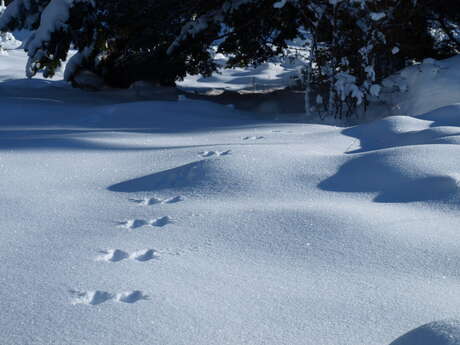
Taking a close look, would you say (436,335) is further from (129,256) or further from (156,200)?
(156,200)

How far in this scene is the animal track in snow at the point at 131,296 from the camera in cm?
176

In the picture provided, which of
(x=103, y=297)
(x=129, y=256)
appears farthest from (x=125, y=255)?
(x=103, y=297)

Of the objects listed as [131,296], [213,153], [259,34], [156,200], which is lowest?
[131,296]

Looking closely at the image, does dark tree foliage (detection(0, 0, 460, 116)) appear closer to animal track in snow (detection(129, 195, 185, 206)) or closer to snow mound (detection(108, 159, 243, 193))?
snow mound (detection(108, 159, 243, 193))

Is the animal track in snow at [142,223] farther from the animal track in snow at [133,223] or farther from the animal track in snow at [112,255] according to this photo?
the animal track in snow at [112,255]

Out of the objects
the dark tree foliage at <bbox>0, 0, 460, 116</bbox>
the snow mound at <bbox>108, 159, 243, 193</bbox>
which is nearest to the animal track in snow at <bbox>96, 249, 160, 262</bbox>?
the snow mound at <bbox>108, 159, 243, 193</bbox>

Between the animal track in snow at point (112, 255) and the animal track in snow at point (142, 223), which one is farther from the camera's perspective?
the animal track in snow at point (142, 223)

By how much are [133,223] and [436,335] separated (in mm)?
1605

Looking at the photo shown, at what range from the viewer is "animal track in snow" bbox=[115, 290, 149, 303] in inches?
69.3

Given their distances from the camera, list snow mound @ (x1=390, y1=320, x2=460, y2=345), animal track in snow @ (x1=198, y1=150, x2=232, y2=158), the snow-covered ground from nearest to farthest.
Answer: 1. snow mound @ (x1=390, y1=320, x2=460, y2=345)
2. the snow-covered ground
3. animal track in snow @ (x1=198, y1=150, x2=232, y2=158)

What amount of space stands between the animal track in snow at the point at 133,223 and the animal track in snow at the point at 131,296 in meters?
0.67

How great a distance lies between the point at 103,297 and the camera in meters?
1.78

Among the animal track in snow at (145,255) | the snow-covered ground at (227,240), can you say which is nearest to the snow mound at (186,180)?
the snow-covered ground at (227,240)

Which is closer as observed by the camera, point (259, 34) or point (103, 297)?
point (103, 297)
